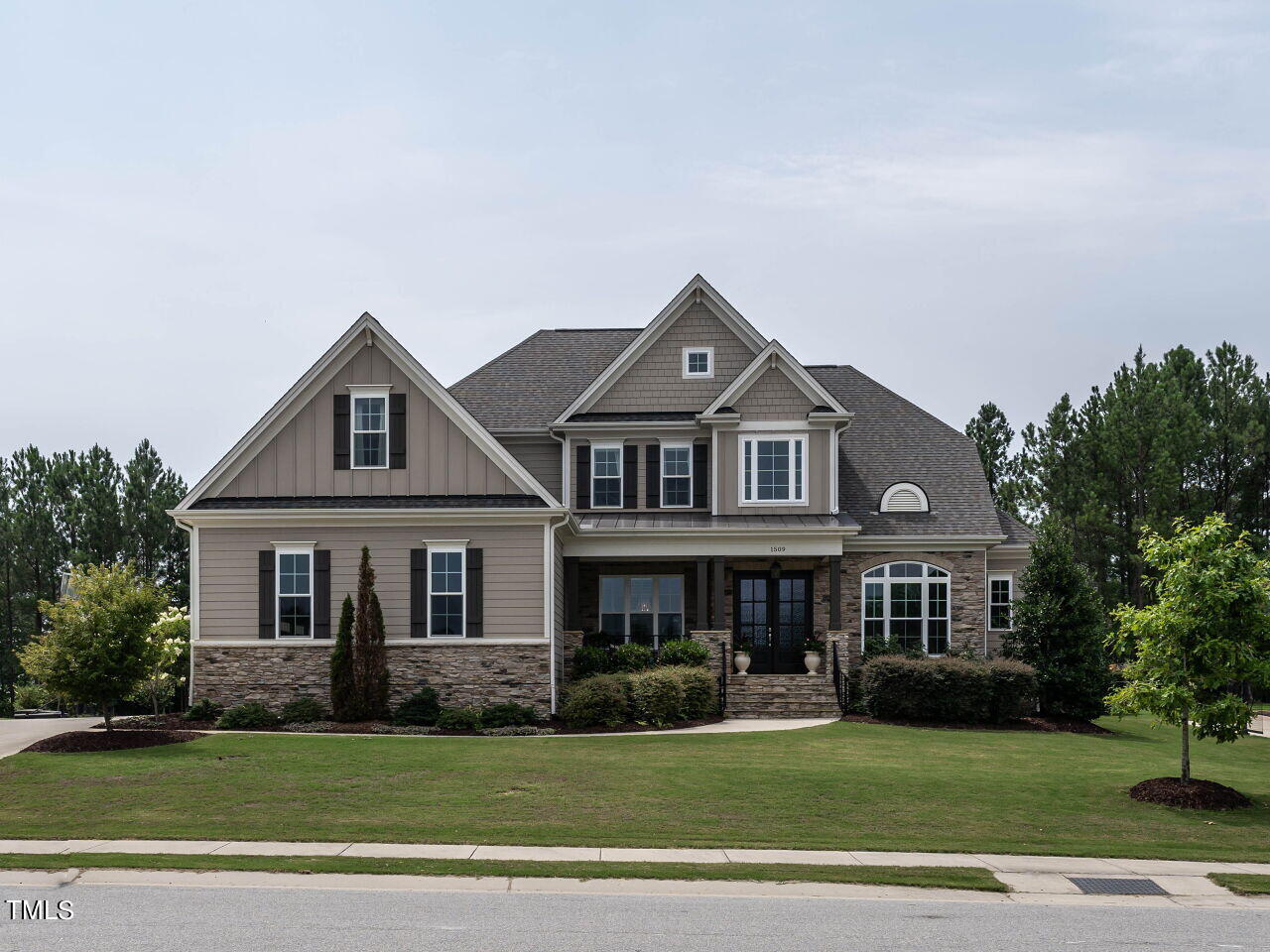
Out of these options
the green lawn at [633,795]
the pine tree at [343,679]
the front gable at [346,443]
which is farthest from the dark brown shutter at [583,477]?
the green lawn at [633,795]

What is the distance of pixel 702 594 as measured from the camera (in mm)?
27625

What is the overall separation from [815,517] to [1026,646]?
5597mm

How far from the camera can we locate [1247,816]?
15.7m

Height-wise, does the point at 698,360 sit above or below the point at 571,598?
above

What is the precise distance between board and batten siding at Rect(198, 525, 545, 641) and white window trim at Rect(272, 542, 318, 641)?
0.59 ft

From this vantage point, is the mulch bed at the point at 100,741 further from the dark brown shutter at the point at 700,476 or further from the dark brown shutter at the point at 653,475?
the dark brown shutter at the point at 700,476

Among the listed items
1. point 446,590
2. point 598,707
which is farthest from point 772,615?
point 446,590

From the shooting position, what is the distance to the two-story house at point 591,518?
80.4ft

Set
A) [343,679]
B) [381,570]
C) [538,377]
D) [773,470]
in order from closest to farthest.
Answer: [343,679], [381,570], [773,470], [538,377]

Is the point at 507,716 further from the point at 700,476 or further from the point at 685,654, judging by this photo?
the point at 700,476

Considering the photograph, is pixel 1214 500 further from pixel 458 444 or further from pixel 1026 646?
pixel 458 444

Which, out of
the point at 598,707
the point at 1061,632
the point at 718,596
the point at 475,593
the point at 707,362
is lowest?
the point at 598,707

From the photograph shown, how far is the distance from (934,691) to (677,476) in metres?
8.46

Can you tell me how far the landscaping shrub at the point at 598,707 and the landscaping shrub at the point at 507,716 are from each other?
2.45ft
